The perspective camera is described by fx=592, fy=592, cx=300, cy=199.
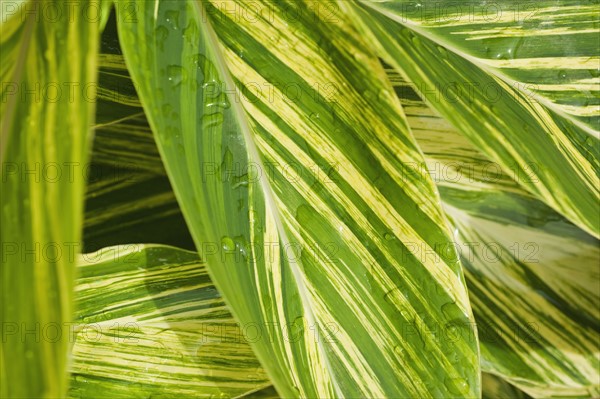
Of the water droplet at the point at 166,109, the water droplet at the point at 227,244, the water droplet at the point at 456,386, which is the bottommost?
the water droplet at the point at 456,386

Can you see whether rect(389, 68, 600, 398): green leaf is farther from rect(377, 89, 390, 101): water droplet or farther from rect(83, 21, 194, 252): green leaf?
rect(83, 21, 194, 252): green leaf

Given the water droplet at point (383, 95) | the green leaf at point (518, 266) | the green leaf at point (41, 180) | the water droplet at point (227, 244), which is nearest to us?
the green leaf at point (41, 180)

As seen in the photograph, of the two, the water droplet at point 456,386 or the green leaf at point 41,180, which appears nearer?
the green leaf at point 41,180

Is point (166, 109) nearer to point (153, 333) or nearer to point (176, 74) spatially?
point (176, 74)

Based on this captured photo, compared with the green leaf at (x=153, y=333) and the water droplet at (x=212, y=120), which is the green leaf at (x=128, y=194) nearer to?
the green leaf at (x=153, y=333)

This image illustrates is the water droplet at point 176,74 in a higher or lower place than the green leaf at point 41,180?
higher

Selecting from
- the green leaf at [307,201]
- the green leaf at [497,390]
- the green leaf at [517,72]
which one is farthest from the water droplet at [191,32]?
the green leaf at [497,390]

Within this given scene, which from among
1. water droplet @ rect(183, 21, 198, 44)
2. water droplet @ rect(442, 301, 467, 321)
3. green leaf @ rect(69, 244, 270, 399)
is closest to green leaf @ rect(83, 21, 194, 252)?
green leaf @ rect(69, 244, 270, 399)
